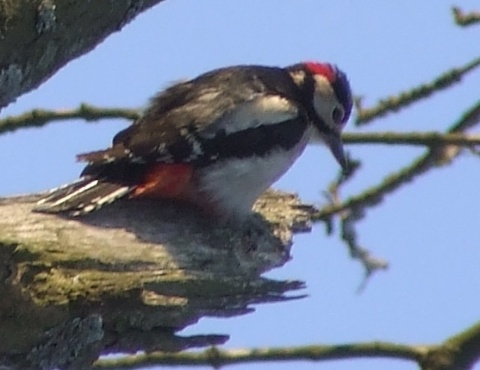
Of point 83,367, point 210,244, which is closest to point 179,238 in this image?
point 210,244

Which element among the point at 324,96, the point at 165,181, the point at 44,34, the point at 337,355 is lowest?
the point at 337,355

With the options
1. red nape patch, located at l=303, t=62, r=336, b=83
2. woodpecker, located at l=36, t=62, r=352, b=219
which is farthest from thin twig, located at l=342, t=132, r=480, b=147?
red nape patch, located at l=303, t=62, r=336, b=83

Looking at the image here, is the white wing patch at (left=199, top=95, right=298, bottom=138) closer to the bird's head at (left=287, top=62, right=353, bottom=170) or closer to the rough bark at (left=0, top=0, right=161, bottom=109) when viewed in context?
the bird's head at (left=287, top=62, right=353, bottom=170)

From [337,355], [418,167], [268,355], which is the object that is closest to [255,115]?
[418,167]

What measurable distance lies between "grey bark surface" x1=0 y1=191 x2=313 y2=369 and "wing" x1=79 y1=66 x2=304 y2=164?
1.36ft

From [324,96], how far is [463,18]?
161cm

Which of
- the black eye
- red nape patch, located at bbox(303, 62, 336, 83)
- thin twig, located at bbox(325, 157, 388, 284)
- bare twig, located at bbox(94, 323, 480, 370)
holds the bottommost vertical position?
bare twig, located at bbox(94, 323, 480, 370)

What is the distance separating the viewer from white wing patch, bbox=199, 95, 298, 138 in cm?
432

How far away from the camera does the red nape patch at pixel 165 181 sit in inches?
161

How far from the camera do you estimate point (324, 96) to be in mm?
5238

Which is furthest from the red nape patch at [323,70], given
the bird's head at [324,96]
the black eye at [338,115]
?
the black eye at [338,115]

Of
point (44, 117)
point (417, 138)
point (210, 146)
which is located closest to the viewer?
point (417, 138)

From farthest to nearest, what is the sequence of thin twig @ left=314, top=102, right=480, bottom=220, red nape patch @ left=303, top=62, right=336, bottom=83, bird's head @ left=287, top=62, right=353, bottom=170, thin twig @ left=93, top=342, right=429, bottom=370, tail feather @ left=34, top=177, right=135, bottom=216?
red nape patch @ left=303, top=62, right=336, bottom=83
bird's head @ left=287, top=62, right=353, bottom=170
thin twig @ left=314, top=102, right=480, bottom=220
tail feather @ left=34, top=177, right=135, bottom=216
thin twig @ left=93, top=342, right=429, bottom=370

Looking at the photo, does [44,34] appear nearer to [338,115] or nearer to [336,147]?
[336,147]
